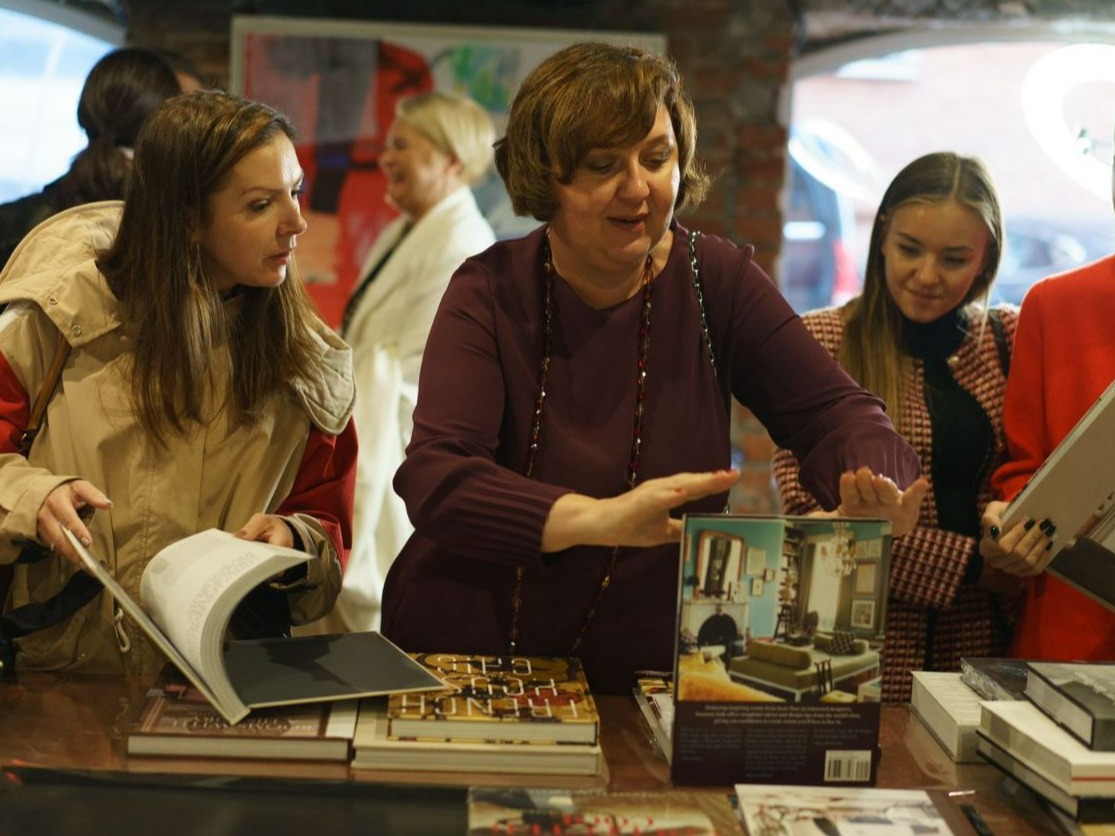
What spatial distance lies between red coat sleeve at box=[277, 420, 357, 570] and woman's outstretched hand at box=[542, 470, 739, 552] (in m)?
0.56

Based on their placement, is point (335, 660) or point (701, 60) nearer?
point (335, 660)

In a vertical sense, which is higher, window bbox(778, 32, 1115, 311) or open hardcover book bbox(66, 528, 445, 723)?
window bbox(778, 32, 1115, 311)

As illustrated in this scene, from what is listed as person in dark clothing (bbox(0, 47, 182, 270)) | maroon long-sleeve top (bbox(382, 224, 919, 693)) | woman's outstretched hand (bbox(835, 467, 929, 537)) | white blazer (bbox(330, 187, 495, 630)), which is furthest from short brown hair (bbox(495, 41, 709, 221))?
Result: white blazer (bbox(330, 187, 495, 630))

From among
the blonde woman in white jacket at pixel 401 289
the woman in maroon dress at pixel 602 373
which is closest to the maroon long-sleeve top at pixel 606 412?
the woman in maroon dress at pixel 602 373

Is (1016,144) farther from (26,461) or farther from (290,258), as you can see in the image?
(26,461)

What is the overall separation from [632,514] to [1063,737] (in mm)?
522

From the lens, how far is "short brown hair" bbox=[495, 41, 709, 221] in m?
1.68

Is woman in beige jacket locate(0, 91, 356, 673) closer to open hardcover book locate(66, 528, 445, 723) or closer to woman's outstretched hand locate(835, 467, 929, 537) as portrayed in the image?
open hardcover book locate(66, 528, 445, 723)

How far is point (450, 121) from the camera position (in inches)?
176

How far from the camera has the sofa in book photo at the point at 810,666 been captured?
4.67 feet

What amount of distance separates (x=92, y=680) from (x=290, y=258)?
65 centimetres

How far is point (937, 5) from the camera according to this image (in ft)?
15.1

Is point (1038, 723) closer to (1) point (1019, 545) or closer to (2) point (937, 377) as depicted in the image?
(1) point (1019, 545)

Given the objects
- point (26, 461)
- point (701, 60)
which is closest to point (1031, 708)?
point (26, 461)
